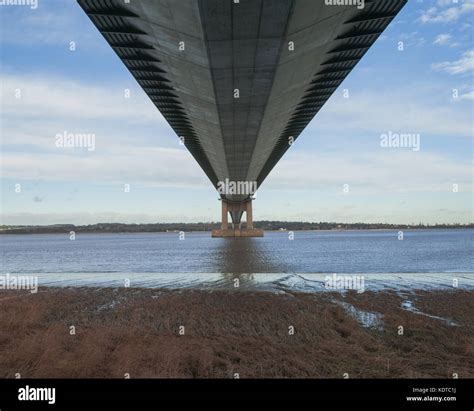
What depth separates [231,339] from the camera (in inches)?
411

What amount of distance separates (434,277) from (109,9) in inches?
910

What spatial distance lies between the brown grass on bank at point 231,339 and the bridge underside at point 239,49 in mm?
9975

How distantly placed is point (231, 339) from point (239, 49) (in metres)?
11.7

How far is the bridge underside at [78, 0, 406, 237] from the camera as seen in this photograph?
14617 millimetres

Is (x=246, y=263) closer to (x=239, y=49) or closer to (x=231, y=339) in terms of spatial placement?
(x=239, y=49)

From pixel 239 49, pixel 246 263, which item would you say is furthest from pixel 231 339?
pixel 246 263

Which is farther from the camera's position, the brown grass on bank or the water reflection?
the water reflection

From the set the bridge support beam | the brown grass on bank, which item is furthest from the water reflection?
the bridge support beam

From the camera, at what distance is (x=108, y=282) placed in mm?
24672

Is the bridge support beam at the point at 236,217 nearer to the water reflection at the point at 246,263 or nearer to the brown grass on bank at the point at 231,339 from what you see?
the water reflection at the point at 246,263

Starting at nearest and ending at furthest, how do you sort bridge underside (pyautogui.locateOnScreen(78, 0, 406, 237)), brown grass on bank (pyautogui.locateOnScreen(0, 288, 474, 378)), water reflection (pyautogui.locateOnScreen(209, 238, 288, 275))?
1. brown grass on bank (pyautogui.locateOnScreen(0, 288, 474, 378))
2. bridge underside (pyautogui.locateOnScreen(78, 0, 406, 237))
3. water reflection (pyautogui.locateOnScreen(209, 238, 288, 275))

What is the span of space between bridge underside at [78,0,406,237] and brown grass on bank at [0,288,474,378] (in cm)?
998

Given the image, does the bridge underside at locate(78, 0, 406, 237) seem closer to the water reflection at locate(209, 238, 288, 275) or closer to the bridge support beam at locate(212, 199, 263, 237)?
the water reflection at locate(209, 238, 288, 275)

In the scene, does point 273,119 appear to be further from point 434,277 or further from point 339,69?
point 434,277
